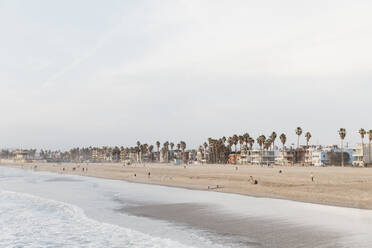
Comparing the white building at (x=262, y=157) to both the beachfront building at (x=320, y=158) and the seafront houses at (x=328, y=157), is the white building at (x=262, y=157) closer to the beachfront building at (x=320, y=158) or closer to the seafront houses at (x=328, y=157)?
the seafront houses at (x=328, y=157)

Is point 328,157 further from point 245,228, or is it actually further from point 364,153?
point 245,228

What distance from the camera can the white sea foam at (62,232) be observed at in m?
14.5

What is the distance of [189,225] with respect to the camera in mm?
17469

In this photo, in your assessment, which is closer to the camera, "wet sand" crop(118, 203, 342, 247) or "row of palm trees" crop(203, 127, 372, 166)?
"wet sand" crop(118, 203, 342, 247)

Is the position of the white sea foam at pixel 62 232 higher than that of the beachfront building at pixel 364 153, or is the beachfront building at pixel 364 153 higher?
the beachfront building at pixel 364 153

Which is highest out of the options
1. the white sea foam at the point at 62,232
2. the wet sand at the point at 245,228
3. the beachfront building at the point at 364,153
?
the beachfront building at the point at 364,153

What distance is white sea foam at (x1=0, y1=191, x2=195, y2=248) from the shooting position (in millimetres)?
14472

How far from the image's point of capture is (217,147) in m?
160

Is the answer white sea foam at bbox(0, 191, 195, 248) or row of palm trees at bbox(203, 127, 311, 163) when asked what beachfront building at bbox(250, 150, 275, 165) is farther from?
white sea foam at bbox(0, 191, 195, 248)

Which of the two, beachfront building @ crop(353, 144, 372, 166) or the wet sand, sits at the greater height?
beachfront building @ crop(353, 144, 372, 166)

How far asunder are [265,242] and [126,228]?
22.2 ft

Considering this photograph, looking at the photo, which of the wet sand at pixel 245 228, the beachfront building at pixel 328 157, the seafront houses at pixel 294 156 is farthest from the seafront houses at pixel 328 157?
the wet sand at pixel 245 228

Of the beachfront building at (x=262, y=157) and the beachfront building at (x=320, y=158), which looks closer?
the beachfront building at (x=320, y=158)

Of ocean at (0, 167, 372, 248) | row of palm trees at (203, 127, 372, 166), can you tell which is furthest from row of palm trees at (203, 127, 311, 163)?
ocean at (0, 167, 372, 248)
